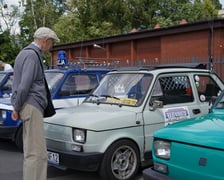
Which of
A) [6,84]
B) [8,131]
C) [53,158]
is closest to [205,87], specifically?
A: [53,158]

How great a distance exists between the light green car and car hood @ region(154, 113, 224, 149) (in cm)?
129

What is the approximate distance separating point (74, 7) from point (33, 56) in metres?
30.5

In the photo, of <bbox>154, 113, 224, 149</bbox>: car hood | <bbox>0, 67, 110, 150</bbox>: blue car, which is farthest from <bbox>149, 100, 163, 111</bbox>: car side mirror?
<bbox>0, 67, 110, 150</bbox>: blue car

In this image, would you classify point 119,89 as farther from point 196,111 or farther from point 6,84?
point 6,84

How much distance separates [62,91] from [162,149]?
4.36m

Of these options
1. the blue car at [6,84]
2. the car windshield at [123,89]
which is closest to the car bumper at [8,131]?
the car windshield at [123,89]

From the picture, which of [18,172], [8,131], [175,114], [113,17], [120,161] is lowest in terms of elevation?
[18,172]

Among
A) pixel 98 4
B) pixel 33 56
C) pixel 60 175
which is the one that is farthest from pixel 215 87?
pixel 98 4

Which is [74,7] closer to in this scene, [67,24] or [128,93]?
[67,24]

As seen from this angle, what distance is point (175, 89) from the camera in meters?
5.88

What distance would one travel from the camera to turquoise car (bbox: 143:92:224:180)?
10.4ft

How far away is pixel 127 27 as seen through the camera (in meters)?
32.4

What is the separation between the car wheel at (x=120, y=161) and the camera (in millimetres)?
4914

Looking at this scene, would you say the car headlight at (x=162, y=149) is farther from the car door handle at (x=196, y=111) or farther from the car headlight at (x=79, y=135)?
the car door handle at (x=196, y=111)
